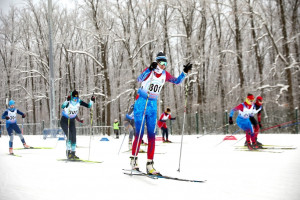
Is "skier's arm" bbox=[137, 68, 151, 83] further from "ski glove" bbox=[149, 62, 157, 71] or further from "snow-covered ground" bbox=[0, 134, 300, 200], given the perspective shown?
"snow-covered ground" bbox=[0, 134, 300, 200]

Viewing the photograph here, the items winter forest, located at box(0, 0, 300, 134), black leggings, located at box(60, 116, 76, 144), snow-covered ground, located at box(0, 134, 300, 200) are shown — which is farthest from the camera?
winter forest, located at box(0, 0, 300, 134)

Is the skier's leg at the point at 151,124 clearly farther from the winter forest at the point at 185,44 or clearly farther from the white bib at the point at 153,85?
the winter forest at the point at 185,44

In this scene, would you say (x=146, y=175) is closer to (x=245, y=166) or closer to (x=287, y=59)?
(x=245, y=166)

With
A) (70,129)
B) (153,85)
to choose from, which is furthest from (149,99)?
(70,129)

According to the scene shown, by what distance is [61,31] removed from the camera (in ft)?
114

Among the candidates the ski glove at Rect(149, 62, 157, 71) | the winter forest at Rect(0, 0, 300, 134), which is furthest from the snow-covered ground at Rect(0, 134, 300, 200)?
the winter forest at Rect(0, 0, 300, 134)

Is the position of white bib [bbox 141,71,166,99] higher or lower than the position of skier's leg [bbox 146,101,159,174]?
higher

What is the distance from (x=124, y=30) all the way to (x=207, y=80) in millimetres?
17271

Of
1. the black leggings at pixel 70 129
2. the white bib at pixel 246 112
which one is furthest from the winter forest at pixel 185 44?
the black leggings at pixel 70 129

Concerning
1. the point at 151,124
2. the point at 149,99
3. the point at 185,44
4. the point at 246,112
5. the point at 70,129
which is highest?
the point at 185,44

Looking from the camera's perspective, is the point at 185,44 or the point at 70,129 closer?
the point at 70,129

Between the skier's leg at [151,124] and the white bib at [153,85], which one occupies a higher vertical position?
the white bib at [153,85]

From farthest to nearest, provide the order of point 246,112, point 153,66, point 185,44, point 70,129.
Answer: point 185,44 → point 246,112 → point 70,129 → point 153,66

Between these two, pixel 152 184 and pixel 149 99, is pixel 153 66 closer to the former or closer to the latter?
pixel 149 99
